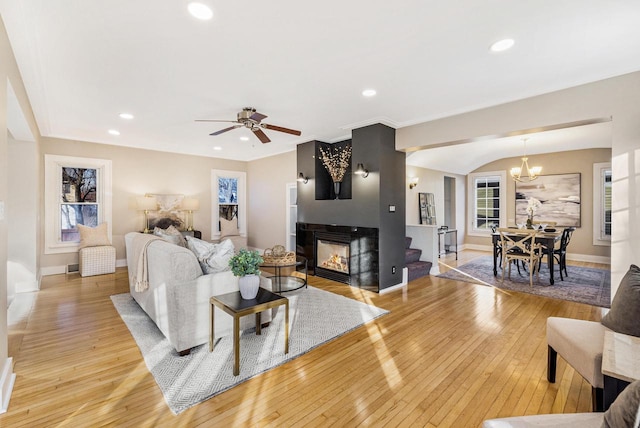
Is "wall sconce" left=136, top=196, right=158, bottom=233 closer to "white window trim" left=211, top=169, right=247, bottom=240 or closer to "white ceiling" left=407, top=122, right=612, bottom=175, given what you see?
"white window trim" left=211, top=169, right=247, bottom=240

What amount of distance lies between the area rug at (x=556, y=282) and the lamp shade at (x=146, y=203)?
6.15 m

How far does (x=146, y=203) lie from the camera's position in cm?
Result: 611

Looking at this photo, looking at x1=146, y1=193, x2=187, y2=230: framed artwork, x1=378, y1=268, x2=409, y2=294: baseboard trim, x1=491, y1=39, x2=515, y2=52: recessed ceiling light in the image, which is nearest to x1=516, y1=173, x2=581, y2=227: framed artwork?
x1=378, y1=268, x2=409, y2=294: baseboard trim

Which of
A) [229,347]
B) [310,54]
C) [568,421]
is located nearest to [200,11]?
[310,54]

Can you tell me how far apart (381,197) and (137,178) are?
17.6 ft

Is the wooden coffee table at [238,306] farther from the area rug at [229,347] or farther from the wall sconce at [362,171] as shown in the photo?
the wall sconce at [362,171]

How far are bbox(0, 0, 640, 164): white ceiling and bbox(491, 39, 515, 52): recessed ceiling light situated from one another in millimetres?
70

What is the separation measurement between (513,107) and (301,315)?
3667mm

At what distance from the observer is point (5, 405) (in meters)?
1.97

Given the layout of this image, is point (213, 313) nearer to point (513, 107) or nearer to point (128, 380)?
point (128, 380)

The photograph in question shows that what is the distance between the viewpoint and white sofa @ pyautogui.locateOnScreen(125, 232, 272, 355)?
268 centimetres

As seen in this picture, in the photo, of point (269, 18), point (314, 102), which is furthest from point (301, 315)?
point (269, 18)

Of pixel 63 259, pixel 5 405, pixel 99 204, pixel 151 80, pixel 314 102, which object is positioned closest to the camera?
pixel 5 405

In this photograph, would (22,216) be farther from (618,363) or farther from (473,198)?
(473,198)
